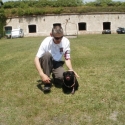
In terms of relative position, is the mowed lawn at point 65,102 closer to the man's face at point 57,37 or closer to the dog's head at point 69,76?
the dog's head at point 69,76

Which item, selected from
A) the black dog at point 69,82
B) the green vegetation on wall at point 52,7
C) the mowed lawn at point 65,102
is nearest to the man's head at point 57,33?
the black dog at point 69,82

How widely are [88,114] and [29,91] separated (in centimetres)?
136

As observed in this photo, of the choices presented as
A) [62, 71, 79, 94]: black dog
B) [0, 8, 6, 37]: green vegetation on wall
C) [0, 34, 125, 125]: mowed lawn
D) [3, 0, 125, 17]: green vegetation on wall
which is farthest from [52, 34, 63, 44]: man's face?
[3, 0, 125, 17]: green vegetation on wall

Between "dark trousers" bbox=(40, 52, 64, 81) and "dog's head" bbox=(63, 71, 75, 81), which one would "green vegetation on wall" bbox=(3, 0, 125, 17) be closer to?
"dark trousers" bbox=(40, 52, 64, 81)

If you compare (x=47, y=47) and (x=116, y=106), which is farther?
(x=47, y=47)

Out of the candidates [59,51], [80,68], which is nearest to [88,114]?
[59,51]

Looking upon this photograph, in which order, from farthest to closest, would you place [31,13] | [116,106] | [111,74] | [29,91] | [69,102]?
[31,13]
[111,74]
[29,91]
[69,102]
[116,106]

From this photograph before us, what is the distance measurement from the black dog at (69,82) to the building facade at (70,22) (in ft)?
101

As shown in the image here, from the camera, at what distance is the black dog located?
3.92 m

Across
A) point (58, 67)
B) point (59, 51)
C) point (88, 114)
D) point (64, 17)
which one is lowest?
point (88, 114)

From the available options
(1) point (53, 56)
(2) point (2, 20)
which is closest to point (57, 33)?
(1) point (53, 56)

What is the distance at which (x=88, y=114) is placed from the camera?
125 inches

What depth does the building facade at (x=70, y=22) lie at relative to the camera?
34.7m

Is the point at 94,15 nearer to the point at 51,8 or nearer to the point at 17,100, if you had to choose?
the point at 51,8
